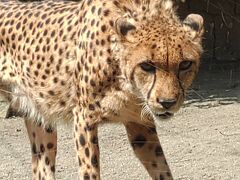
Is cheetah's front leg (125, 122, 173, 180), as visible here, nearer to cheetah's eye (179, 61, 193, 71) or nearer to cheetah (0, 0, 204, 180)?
cheetah (0, 0, 204, 180)

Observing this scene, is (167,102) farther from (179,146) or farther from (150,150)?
(179,146)

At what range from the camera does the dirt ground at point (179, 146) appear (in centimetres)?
423

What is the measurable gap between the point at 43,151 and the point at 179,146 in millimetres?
1163

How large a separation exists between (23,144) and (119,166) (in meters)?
0.92

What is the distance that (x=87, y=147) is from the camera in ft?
10.5

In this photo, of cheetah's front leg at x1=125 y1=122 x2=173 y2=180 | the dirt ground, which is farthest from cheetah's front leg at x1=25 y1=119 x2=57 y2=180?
→ cheetah's front leg at x1=125 y1=122 x2=173 y2=180

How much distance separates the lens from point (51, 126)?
372 centimetres

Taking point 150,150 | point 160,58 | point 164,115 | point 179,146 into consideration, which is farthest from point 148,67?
point 179,146

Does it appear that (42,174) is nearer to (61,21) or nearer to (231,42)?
(61,21)

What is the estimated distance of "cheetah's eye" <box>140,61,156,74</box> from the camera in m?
2.75

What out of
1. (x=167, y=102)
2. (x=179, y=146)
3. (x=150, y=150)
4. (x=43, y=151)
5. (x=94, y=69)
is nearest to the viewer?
(x=167, y=102)

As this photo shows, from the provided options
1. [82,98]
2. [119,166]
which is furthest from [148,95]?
[119,166]

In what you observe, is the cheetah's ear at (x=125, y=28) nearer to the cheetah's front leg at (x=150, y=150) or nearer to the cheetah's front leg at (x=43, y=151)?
the cheetah's front leg at (x=150, y=150)

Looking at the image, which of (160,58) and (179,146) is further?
(179,146)
